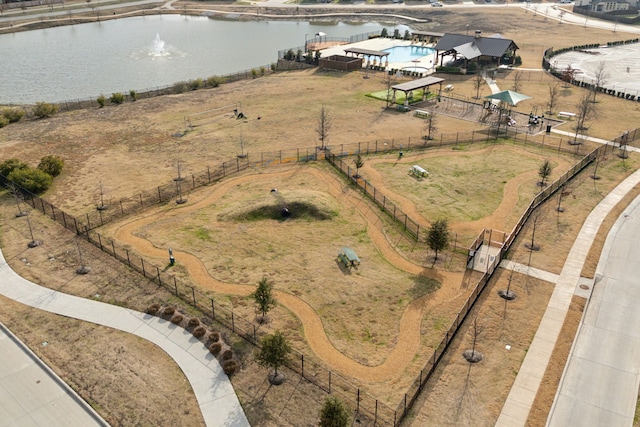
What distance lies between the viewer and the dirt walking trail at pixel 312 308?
2660 centimetres

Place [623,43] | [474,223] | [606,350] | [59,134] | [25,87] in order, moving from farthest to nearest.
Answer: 1. [623,43]
2. [25,87]
3. [59,134]
4. [474,223]
5. [606,350]

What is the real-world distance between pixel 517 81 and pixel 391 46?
36.8 meters

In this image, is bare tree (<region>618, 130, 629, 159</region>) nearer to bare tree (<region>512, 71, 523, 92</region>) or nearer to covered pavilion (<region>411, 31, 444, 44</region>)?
bare tree (<region>512, 71, 523, 92</region>)

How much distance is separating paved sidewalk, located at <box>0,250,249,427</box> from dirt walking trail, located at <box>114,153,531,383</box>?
4.87 meters

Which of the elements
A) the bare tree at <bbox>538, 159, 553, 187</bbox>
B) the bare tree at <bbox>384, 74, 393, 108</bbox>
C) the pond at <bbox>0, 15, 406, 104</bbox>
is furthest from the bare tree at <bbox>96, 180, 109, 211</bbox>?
the bare tree at <bbox>384, 74, 393, 108</bbox>

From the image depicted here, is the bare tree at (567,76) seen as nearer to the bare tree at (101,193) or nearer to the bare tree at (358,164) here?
the bare tree at (358,164)

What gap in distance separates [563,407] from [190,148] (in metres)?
44.3

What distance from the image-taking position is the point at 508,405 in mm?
23969

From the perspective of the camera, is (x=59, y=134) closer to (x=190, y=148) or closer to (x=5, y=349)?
(x=190, y=148)

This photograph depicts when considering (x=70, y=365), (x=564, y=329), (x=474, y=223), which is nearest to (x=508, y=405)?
(x=564, y=329)

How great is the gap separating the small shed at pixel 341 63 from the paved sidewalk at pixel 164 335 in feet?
225

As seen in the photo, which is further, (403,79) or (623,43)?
(623,43)

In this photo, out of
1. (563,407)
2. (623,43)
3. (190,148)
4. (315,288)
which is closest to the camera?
(563,407)

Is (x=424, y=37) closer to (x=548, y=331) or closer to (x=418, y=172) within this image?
(x=418, y=172)
